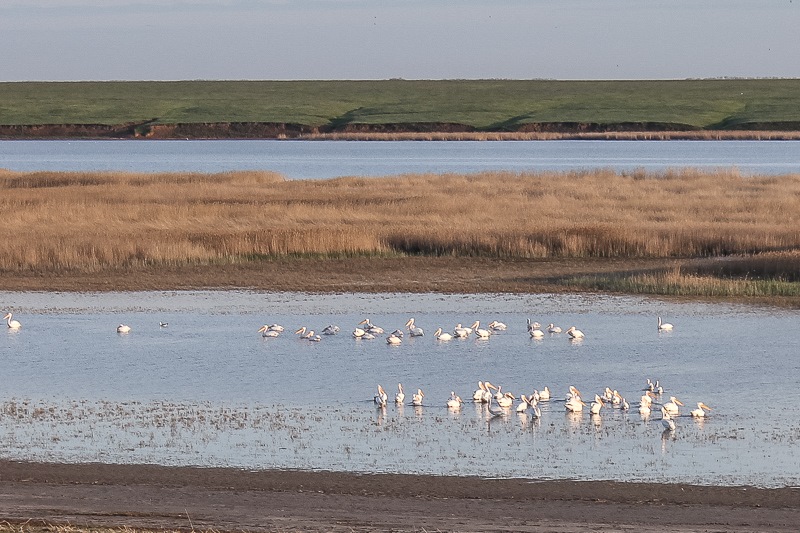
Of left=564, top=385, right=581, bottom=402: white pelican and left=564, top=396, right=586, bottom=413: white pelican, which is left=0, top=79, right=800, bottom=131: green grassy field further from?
left=564, top=396, right=586, bottom=413: white pelican

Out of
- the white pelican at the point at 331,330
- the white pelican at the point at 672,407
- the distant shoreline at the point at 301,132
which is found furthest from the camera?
the distant shoreline at the point at 301,132

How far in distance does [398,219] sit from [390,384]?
58.4 ft

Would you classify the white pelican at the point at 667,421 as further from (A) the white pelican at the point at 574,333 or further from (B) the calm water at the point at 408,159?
(B) the calm water at the point at 408,159

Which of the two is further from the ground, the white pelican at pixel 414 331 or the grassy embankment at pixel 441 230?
the grassy embankment at pixel 441 230

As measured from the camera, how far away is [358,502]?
418 inches

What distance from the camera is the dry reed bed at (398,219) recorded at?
2883cm

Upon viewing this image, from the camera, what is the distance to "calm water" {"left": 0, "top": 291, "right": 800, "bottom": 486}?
1242 cm

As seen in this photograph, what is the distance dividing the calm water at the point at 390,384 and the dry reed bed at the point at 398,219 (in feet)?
15.1

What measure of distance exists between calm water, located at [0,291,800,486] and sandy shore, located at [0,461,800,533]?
0.46 meters

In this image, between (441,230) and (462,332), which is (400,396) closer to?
(462,332)

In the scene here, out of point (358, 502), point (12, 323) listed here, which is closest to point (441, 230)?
point (12, 323)

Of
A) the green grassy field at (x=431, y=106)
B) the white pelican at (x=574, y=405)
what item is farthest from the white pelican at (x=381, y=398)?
the green grassy field at (x=431, y=106)

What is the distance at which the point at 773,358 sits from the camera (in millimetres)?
17984

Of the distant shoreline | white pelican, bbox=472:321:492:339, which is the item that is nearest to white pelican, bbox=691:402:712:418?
white pelican, bbox=472:321:492:339
